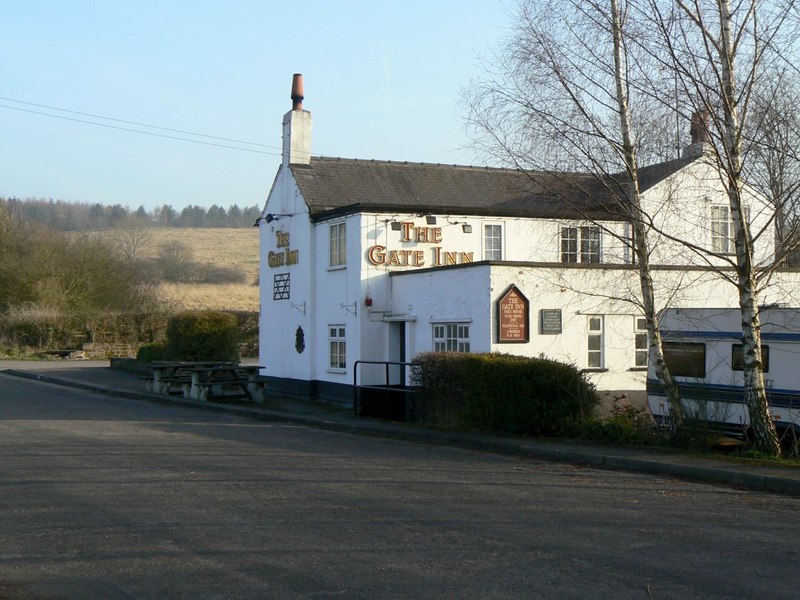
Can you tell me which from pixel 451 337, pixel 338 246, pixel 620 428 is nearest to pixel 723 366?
pixel 620 428

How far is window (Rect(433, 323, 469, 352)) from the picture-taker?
2180 centimetres

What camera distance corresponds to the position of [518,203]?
85.5 feet

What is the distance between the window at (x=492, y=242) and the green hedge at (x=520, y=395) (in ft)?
27.6

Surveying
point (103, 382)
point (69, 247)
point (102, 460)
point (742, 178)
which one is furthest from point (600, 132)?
Answer: point (69, 247)

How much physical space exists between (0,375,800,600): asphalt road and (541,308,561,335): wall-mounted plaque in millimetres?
7616

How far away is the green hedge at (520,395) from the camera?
15805 mm

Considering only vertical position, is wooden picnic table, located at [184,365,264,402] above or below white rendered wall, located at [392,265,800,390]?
below

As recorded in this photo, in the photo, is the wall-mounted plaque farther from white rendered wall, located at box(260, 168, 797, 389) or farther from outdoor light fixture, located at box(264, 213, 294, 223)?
outdoor light fixture, located at box(264, 213, 294, 223)

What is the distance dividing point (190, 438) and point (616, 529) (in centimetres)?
919

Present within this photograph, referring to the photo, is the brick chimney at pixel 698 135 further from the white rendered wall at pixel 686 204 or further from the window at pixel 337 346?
the window at pixel 337 346

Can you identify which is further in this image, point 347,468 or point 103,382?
point 103,382

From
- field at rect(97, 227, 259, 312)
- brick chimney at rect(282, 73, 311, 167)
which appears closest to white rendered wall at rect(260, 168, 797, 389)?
brick chimney at rect(282, 73, 311, 167)

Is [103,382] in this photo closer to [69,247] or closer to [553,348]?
[553,348]

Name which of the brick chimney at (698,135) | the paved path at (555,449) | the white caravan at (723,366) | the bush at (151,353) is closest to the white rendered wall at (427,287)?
the white caravan at (723,366)
